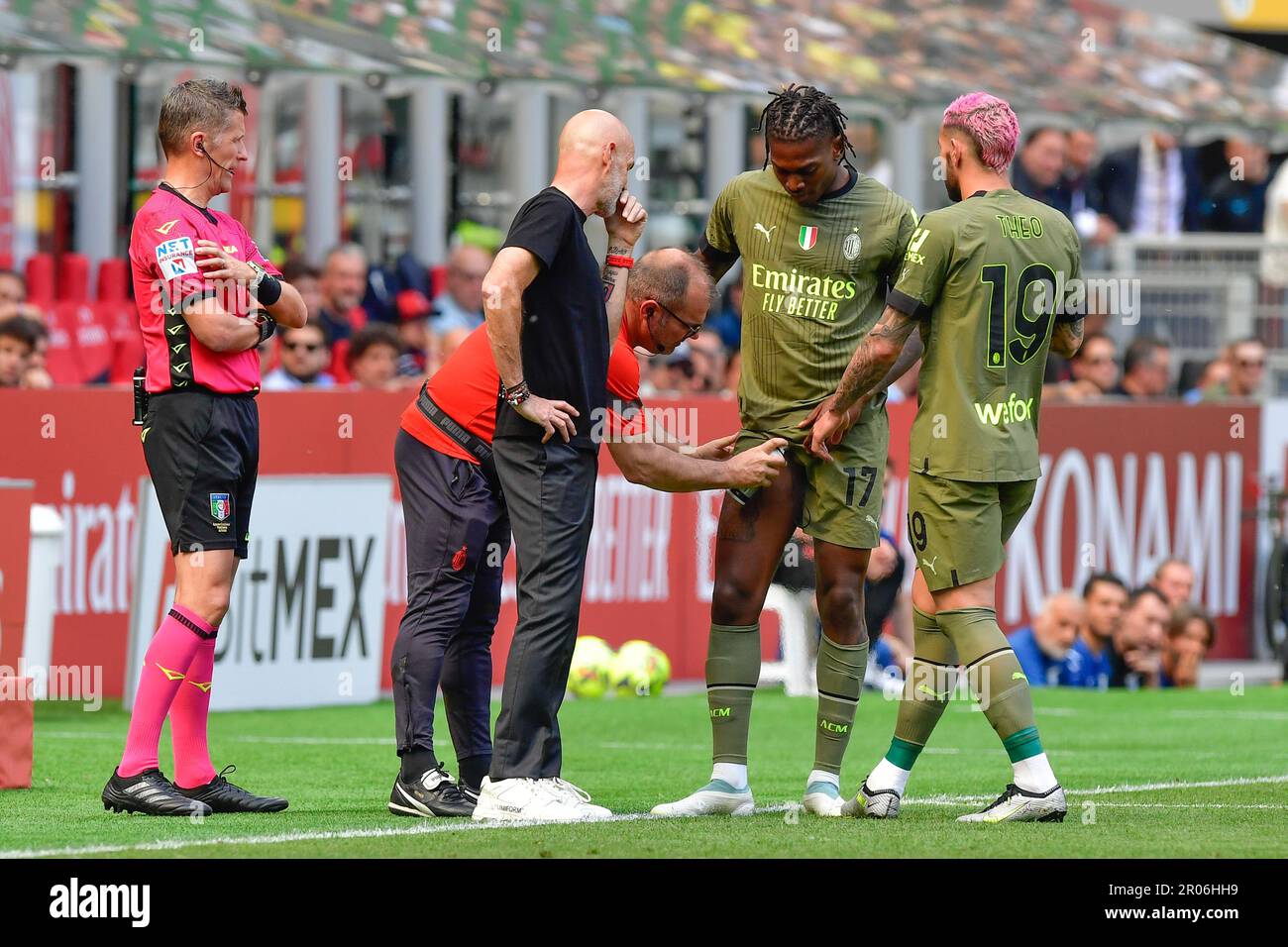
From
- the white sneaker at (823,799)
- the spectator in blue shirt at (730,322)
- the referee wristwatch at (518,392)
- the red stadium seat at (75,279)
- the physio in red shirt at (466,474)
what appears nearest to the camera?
the referee wristwatch at (518,392)

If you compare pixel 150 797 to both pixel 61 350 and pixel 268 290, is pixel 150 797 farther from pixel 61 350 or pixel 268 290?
pixel 61 350

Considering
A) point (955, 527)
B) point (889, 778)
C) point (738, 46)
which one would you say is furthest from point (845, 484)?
point (738, 46)

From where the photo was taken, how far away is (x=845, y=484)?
7.72 meters

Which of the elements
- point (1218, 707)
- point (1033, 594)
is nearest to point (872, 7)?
point (1033, 594)

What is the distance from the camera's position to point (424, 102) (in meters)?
19.7

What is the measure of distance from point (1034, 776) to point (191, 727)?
2.73 metres

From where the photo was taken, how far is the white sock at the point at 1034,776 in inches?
285

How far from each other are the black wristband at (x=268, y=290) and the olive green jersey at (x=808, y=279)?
1.52 meters

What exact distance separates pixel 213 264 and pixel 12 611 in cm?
234

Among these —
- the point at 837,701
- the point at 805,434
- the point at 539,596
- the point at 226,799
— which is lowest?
the point at 226,799

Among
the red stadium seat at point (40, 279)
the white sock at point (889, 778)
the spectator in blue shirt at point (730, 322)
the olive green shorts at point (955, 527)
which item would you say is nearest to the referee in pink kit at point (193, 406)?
the white sock at point (889, 778)

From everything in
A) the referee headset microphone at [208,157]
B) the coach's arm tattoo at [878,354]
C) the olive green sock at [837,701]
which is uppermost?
the referee headset microphone at [208,157]

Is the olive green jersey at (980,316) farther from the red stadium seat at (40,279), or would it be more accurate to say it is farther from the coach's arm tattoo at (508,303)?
the red stadium seat at (40,279)

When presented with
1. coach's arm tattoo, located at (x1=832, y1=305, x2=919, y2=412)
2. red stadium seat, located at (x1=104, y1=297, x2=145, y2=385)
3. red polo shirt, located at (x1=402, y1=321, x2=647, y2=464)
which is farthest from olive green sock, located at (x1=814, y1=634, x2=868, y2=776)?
red stadium seat, located at (x1=104, y1=297, x2=145, y2=385)
